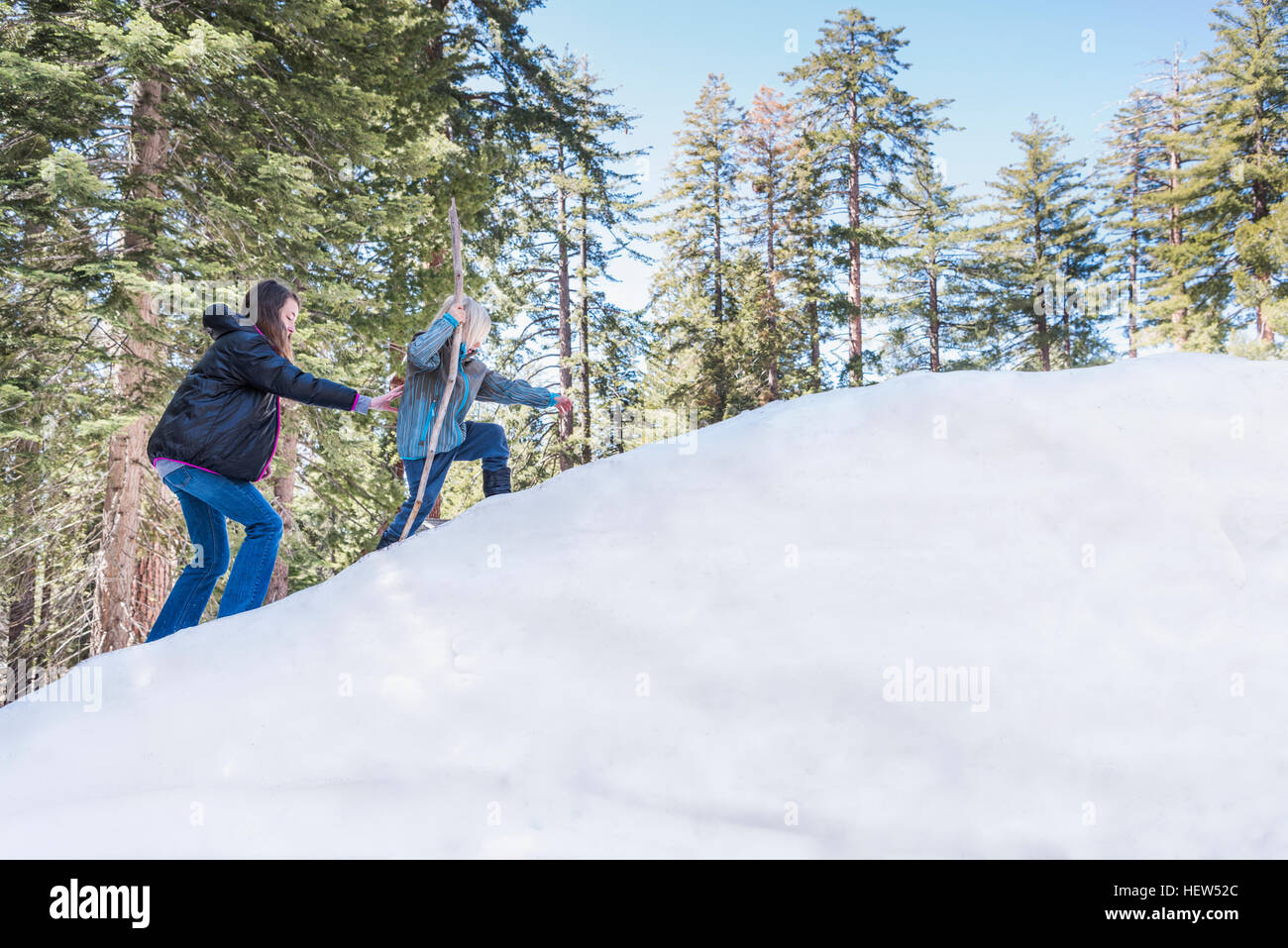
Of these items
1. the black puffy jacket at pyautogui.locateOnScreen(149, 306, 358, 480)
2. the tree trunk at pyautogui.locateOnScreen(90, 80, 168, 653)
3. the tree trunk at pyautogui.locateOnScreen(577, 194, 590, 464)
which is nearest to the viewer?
the black puffy jacket at pyautogui.locateOnScreen(149, 306, 358, 480)

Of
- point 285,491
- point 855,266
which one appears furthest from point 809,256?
point 285,491

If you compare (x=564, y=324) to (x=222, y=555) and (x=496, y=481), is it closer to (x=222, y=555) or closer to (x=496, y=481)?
(x=496, y=481)

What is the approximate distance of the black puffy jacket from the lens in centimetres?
337

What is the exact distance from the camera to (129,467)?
6.98 metres

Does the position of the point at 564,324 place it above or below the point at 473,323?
above

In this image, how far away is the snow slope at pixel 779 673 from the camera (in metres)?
2.27

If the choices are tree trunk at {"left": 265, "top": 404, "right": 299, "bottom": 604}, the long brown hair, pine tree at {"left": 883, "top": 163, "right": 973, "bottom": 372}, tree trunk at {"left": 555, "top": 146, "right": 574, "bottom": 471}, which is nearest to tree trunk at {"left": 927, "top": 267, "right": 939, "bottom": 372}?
pine tree at {"left": 883, "top": 163, "right": 973, "bottom": 372}

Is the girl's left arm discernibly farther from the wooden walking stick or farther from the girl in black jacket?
the girl in black jacket

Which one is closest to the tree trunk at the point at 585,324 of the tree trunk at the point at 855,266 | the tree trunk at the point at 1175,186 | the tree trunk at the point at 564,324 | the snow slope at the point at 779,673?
the tree trunk at the point at 564,324

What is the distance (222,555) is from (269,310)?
124cm

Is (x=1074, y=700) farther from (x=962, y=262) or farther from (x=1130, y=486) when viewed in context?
(x=962, y=262)

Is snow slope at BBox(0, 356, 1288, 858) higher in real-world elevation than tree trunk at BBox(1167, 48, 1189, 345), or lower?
lower
